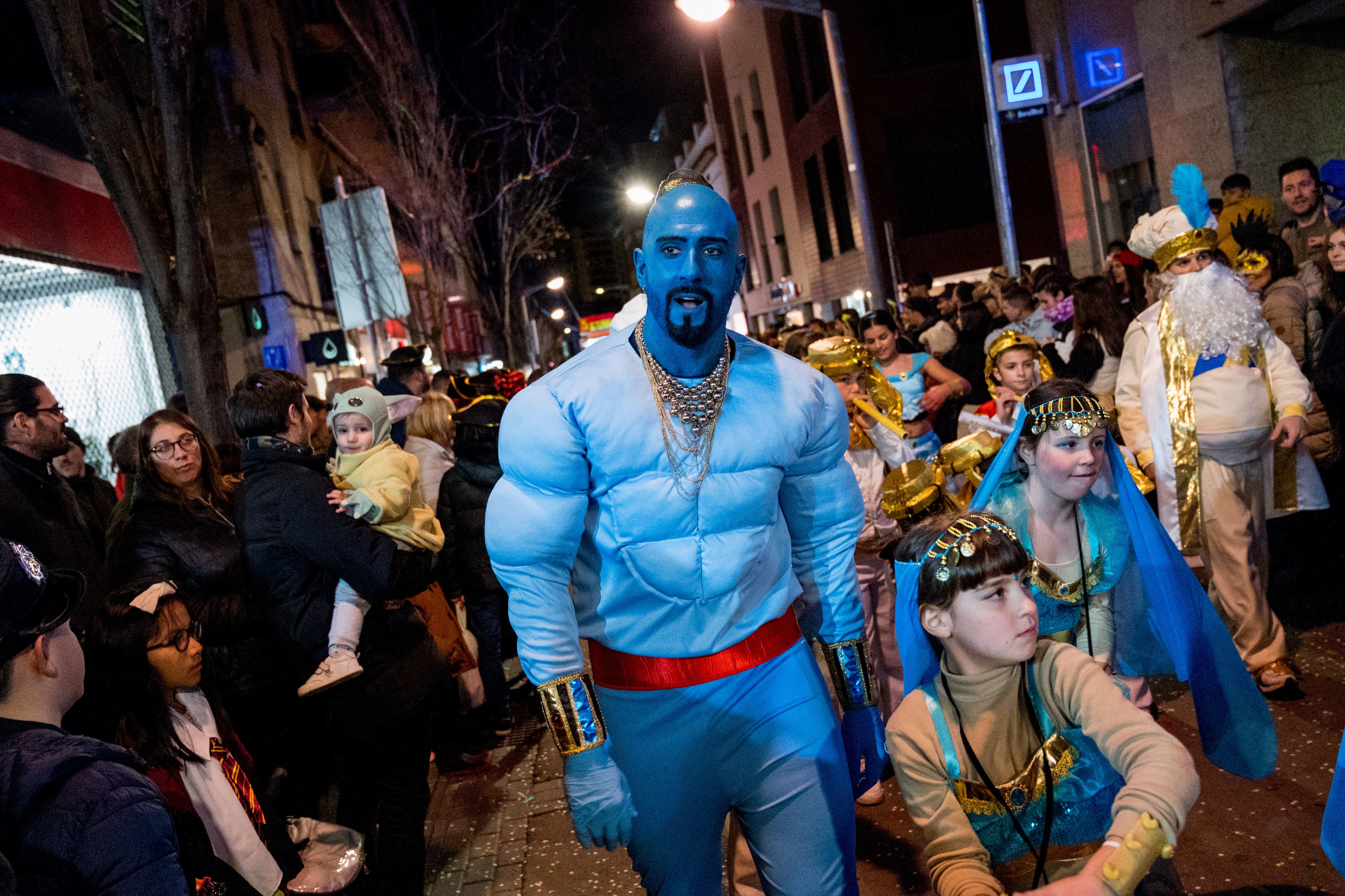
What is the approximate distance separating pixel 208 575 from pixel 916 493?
2.82 m

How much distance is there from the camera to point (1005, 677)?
2.50 meters

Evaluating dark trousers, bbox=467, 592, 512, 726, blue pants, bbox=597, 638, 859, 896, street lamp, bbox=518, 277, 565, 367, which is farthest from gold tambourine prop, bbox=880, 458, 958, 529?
street lamp, bbox=518, 277, 565, 367

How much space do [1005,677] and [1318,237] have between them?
18.7 feet

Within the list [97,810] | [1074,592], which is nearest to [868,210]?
[1074,592]

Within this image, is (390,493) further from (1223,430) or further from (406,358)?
(406,358)

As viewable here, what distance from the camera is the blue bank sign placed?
11.5 metres

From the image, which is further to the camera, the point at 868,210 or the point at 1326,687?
the point at 868,210

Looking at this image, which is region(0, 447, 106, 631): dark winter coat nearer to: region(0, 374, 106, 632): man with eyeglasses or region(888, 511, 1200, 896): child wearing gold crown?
region(0, 374, 106, 632): man with eyeglasses

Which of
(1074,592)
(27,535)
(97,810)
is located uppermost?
(27,535)

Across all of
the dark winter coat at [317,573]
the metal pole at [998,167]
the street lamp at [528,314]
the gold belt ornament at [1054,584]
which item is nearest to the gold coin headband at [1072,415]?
the gold belt ornament at [1054,584]

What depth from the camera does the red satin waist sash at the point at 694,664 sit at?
8.26ft

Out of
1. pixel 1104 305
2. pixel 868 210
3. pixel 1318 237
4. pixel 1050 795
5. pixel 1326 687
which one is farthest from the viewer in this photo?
pixel 868 210

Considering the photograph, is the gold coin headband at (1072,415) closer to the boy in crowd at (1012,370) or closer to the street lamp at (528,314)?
the boy in crowd at (1012,370)

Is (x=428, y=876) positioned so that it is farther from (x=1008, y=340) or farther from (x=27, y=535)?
(x=1008, y=340)
